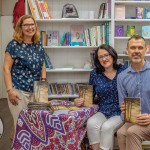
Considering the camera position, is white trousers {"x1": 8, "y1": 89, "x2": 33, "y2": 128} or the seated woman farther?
white trousers {"x1": 8, "y1": 89, "x2": 33, "y2": 128}

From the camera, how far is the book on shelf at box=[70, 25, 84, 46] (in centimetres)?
446

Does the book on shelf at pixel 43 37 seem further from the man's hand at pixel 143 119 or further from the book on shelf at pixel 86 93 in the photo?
the man's hand at pixel 143 119

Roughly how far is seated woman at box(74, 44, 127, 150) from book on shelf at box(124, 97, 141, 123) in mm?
340

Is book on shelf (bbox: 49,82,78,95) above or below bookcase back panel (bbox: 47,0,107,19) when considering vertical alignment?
below

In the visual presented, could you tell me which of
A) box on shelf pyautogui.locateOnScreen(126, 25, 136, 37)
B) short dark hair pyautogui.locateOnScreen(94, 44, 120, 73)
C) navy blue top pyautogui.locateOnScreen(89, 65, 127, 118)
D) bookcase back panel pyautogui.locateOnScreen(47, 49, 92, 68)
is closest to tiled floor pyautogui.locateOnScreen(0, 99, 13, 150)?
bookcase back panel pyautogui.locateOnScreen(47, 49, 92, 68)

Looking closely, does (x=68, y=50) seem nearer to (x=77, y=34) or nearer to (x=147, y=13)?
(x=77, y=34)

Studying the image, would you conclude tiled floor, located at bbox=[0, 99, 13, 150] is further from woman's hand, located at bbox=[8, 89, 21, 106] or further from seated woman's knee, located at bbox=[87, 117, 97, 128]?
seated woman's knee, located at bbox=[87, 117, 97, 128]

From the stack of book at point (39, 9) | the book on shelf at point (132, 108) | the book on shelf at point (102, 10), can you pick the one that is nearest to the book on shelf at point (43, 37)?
the stack of book at point (39, 9)

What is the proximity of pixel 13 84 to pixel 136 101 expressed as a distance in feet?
4.25

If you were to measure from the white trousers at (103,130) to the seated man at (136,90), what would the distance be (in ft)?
0.41

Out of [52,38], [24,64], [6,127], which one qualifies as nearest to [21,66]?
[24,64]

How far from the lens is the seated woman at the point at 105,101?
2.65 metres

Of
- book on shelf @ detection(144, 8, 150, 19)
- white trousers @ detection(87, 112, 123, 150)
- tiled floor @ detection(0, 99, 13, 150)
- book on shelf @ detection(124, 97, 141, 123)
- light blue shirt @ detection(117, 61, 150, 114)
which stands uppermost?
book on shelf @ detection(144, 8, 150, 19)

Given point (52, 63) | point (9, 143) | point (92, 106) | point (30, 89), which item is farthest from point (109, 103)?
point (52, 63)
